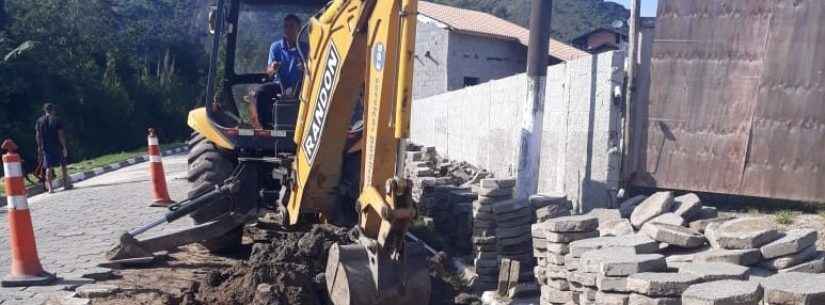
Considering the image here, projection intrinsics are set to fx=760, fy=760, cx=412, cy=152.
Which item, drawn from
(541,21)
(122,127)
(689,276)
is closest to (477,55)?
(122,127)

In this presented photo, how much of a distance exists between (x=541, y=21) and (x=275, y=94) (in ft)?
10.1

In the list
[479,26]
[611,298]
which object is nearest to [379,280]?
[611,298]

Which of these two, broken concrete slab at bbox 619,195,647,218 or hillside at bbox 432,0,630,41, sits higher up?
hillside at bbox 432,0,630,41

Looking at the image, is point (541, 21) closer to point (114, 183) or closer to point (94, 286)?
point (94, 286)

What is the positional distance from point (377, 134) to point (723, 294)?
7.29 feet

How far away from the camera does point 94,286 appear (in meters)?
6.03

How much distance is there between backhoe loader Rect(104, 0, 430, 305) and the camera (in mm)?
4699

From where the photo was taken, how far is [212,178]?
732 cm

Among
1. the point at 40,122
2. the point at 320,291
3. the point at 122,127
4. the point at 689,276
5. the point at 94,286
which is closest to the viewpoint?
Answer: the point at 689,276

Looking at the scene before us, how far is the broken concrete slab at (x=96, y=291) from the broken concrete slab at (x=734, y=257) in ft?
14.1

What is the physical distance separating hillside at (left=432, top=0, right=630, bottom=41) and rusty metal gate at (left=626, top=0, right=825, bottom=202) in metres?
57.0

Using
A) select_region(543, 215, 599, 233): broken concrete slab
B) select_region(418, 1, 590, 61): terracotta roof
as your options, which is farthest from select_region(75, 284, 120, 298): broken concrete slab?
select_region(418, 1, 590, 61): terracotta roof

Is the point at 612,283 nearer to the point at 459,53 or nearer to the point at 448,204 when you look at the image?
the point at 448,204

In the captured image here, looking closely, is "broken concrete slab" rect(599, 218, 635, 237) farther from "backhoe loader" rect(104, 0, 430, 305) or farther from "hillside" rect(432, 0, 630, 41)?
"hillside" rect(432, 0, 630, 41)
